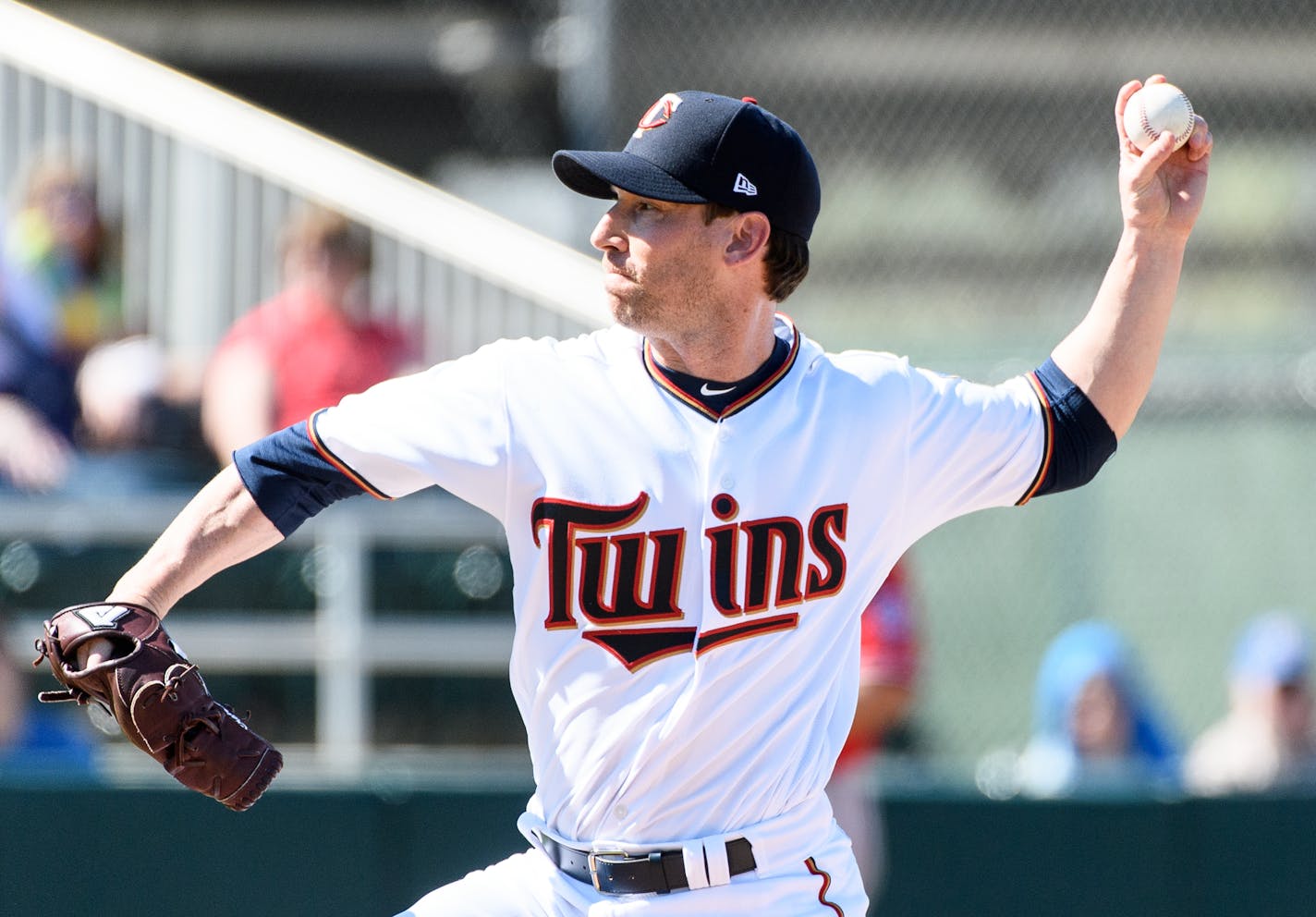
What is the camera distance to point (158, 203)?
6.93 m

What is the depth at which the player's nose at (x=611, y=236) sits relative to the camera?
3182mm

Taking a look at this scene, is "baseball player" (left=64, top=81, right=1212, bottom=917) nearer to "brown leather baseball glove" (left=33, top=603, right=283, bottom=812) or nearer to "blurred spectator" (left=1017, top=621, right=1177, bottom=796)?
"brown leather baseball glove" (left=33, top=603, right=283, bottom=812)

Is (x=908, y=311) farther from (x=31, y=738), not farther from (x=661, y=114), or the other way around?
(x=661, y=114)

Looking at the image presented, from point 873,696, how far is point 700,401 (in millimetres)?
2488

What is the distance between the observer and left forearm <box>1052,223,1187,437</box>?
3.32m

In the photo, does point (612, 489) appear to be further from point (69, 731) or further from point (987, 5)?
point (987, 5)

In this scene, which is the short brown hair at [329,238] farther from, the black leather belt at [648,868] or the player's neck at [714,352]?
the black leather belt at [648,868]

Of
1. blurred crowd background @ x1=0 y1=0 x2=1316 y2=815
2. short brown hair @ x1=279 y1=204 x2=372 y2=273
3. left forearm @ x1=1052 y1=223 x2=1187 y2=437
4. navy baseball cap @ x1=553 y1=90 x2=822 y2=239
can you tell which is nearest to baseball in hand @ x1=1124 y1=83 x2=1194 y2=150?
left forearm @ x1=1052 y1=223 x2=1187 y2=437

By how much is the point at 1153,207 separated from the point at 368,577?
3.79 metres

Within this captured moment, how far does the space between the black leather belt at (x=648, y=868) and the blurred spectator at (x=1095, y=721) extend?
346 cm

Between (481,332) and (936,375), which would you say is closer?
(936,375)

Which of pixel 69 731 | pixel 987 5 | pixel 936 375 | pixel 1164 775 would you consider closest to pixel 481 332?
pixel 69 731

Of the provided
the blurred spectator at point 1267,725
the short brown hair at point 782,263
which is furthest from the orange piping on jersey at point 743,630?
the blurred spectator at point 1267,725

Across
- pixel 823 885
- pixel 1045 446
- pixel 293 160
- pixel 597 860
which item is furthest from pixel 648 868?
pixel 293 160
